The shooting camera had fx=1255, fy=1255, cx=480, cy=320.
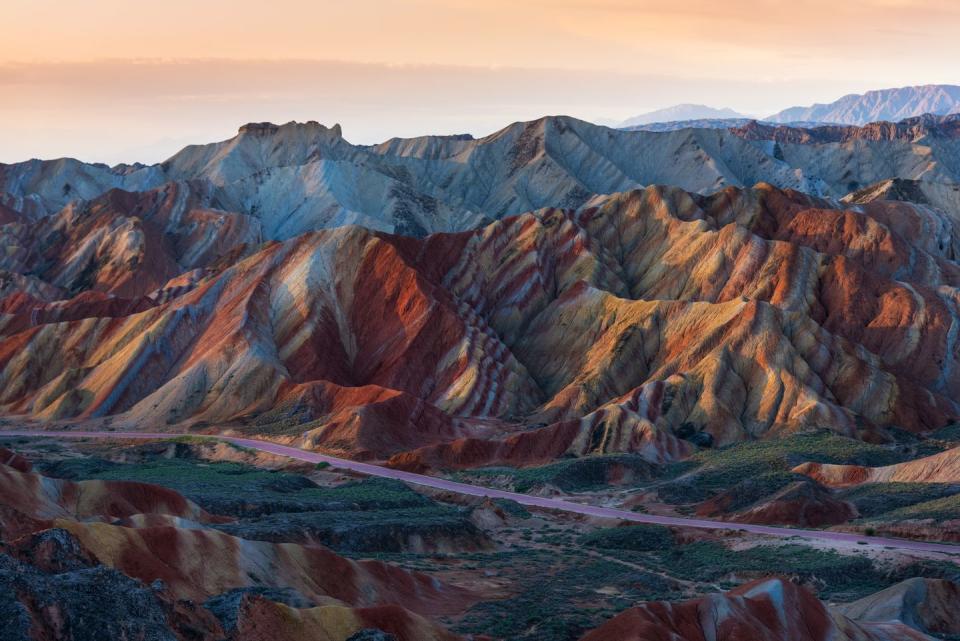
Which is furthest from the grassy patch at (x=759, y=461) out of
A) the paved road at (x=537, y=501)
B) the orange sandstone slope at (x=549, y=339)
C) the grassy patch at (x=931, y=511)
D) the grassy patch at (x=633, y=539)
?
the grassy patch at (x=633, y=539)

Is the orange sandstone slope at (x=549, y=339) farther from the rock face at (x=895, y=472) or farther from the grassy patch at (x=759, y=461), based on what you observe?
the rock face at (x=895, y=472)

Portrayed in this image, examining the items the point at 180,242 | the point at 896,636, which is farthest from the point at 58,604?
the point at 180,242

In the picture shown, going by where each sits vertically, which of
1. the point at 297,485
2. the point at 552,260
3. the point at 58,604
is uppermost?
the point at 552,260

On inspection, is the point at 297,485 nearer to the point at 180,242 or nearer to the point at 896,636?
the point at 896,636

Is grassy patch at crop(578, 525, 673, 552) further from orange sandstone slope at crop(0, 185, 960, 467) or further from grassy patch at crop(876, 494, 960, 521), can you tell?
orange sandstone slope at crop(0, 185, 960, 467)

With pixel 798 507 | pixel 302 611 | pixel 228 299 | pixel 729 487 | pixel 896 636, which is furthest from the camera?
pixel 228 299
